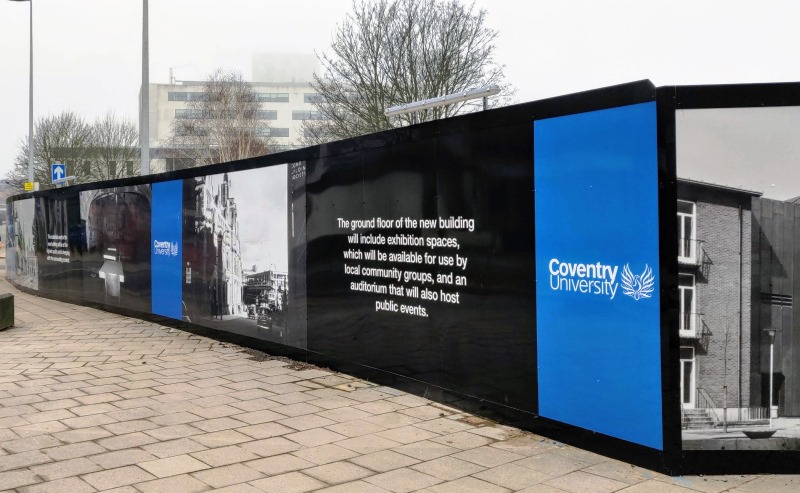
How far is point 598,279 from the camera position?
4.92 meters

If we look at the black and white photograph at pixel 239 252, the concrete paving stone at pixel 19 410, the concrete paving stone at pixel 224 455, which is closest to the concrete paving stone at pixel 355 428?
the concrete paving stone at pixel 224 455

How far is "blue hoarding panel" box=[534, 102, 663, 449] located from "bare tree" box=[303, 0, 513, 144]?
19076mm

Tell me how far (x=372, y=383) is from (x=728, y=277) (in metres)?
3.80

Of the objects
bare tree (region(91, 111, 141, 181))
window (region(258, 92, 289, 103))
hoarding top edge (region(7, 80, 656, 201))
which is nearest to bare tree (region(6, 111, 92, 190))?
bare tree (region(91, 111, 141, 181))

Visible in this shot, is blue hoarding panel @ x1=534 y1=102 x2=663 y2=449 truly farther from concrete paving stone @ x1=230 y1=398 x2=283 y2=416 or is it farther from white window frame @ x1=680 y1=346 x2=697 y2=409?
concrete paving stone @ x1=230 y1=398 x2=283 y2=416

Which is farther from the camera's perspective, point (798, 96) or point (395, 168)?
point (395, 168)

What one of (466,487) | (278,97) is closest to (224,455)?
(466,487)

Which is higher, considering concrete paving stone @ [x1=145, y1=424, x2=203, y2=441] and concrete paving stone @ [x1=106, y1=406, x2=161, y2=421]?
concrete paving stone @ [x1=106, y1=406, x2=161, y2=421]

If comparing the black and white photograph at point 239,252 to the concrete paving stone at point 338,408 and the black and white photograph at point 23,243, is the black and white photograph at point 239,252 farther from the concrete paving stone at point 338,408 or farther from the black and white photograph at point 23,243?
the black and white photograph at point 23,243

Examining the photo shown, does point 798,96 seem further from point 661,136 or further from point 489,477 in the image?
point 489,477

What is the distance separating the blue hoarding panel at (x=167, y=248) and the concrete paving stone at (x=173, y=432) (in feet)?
18.7

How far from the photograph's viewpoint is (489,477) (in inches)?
179

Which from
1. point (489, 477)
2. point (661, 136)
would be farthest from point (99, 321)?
point (661, 136)

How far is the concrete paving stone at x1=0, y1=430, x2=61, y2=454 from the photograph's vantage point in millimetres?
5223
